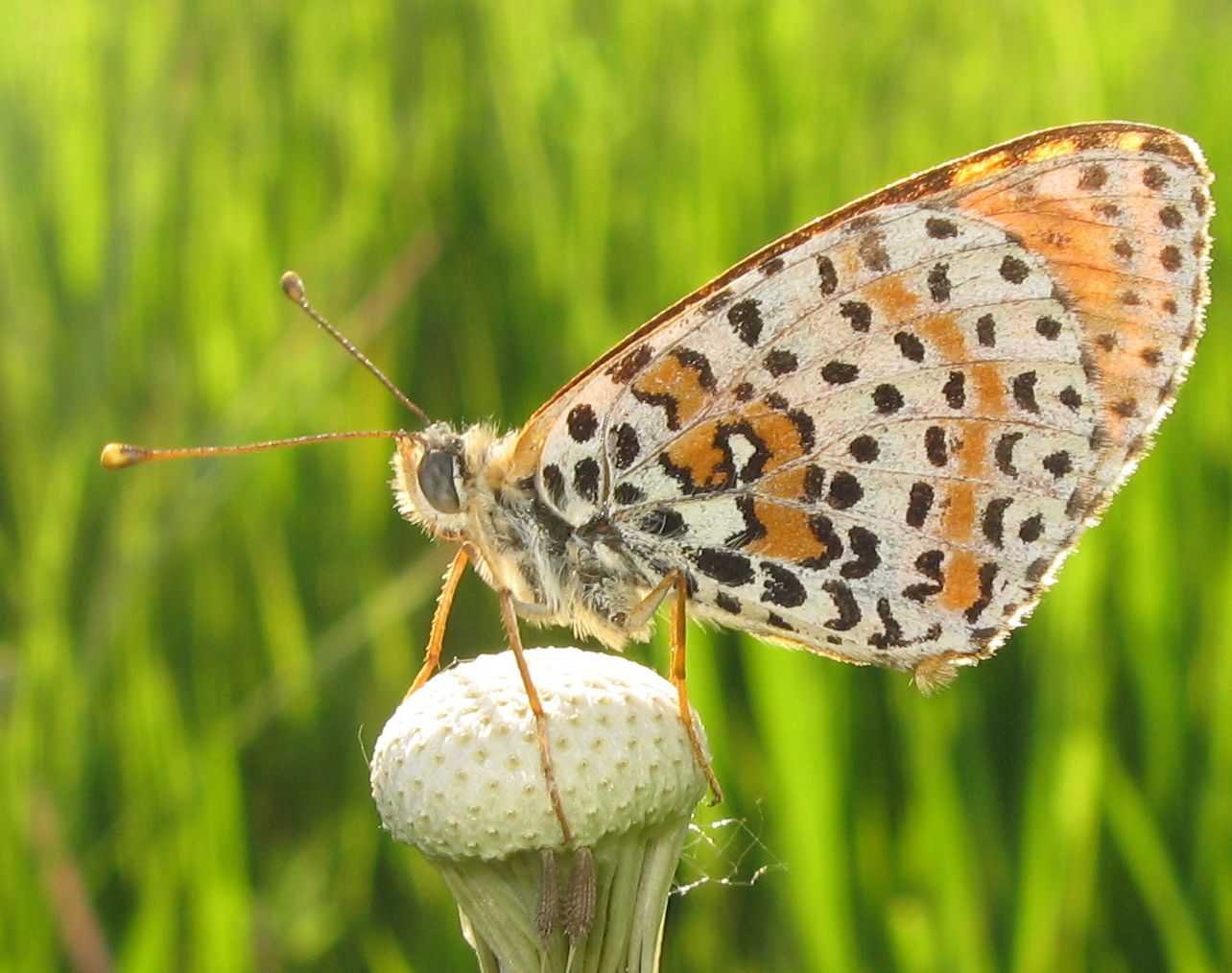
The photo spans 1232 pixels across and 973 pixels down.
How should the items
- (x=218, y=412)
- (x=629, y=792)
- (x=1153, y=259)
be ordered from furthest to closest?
(x=218, y=412) → (x=1153, y=259) → (x=629, y=792)

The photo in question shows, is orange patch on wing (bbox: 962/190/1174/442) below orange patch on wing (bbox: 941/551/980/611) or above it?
above

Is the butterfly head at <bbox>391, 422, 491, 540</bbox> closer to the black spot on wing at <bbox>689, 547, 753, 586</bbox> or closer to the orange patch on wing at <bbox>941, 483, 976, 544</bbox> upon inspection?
the black spot on wing at <bbox>689, 547, 753, 586</bbox>

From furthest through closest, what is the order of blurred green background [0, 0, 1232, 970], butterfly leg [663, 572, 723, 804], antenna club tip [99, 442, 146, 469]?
blurred green background [0, 0, 1232, 970] < antenna club tip [99, 442, 146, 469] < butterfly leg [663, 572, 723, 804]

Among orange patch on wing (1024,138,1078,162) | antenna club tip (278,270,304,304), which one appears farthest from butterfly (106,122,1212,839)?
antenna club tip (278,270,304,304)

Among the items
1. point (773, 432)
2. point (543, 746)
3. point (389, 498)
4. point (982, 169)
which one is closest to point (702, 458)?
point (773, 432)

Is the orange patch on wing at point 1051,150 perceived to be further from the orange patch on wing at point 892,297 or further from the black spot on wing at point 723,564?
the black spot on wing at point 723,564

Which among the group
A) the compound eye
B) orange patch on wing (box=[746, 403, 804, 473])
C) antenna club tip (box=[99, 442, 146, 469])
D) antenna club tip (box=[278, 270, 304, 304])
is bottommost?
orange patch on wing (box=[746, 403, 804, 473])

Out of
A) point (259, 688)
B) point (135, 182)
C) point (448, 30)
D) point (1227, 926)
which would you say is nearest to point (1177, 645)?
point (1227, 926)

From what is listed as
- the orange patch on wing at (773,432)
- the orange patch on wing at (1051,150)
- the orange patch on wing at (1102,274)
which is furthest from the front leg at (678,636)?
the orange patch on wing at (1051,150)

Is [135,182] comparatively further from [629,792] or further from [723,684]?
[629,792]
